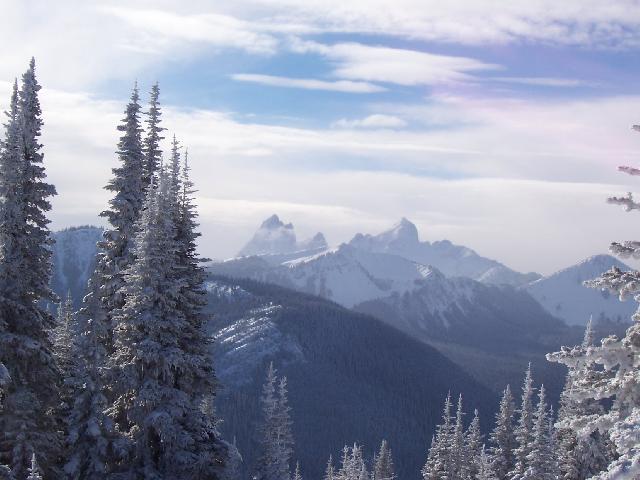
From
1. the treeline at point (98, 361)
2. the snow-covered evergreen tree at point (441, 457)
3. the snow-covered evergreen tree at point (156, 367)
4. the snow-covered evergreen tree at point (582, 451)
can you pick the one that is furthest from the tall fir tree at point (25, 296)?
the snow-covered evergreen tree at point (441, 457)

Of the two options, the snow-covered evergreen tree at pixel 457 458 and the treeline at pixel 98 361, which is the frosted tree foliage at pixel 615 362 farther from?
the snow-covered evergreen tree at pixel 457 458

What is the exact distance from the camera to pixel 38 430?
23156mm

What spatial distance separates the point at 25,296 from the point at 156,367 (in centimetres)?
538

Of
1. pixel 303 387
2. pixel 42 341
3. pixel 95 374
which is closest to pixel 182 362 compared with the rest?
pixel 95 374

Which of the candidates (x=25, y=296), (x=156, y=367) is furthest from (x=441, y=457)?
(x=25, y=296)

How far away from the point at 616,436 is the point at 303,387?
19017 cm

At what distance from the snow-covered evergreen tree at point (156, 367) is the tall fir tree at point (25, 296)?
8.29ft

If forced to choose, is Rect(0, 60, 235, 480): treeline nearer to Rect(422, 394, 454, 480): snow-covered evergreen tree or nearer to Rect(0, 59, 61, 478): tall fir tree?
Rect(0, 59, 61, 478): tall fir tree

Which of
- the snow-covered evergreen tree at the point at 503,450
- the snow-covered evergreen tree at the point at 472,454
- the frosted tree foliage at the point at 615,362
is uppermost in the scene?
the frosted tree foliage at the point at 615,362

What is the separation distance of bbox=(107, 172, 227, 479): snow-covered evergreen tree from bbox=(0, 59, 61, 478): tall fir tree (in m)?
2.53

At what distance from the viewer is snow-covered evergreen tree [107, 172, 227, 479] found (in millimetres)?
22844

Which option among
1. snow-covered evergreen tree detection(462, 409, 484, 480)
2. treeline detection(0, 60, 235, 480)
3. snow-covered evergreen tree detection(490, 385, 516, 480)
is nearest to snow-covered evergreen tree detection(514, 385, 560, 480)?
snow-covered evergreen tree detection(490, 385, 516, 480)

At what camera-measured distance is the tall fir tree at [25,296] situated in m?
22.3

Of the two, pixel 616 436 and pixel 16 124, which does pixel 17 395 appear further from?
pixel 616 436
